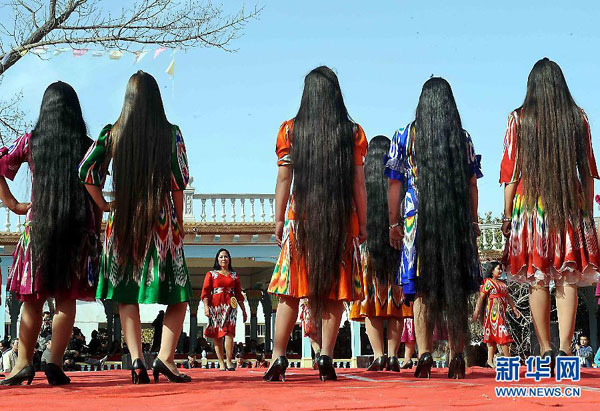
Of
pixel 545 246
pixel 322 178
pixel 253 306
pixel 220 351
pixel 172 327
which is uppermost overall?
pixel 322 178

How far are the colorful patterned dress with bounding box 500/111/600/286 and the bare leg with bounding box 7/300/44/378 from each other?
2.78 metres

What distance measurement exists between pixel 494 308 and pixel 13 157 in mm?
6695

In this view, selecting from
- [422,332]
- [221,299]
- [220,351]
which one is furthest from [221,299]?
[422,332]

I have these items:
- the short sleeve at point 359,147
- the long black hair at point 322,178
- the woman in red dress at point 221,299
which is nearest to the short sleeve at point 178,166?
the long black hair at point 322,178

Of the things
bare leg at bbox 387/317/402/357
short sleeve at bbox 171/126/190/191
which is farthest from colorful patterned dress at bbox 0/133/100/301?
bare leg at bbox 387/317/402/357

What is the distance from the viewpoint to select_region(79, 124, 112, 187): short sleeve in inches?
182

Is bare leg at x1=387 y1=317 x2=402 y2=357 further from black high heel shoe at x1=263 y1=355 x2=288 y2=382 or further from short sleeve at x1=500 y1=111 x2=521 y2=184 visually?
black high heel shoe at x1=263 y1=355 x2=288 y2=382

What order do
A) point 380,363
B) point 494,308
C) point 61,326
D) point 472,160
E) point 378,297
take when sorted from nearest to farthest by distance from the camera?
1. point 61,326
2. point 472,160
3. point 380,363
4. point 378,297
5. point 494,308

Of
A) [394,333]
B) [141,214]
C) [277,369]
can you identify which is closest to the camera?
[277,369]

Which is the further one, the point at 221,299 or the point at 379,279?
the point at 221,299

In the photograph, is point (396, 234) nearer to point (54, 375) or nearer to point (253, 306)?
point (54, 375)

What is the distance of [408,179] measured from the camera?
5.38m

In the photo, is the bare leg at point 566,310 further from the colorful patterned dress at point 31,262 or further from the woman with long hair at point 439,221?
the colorful patterned dress at point 31,262

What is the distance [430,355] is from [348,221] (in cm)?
A: 96
